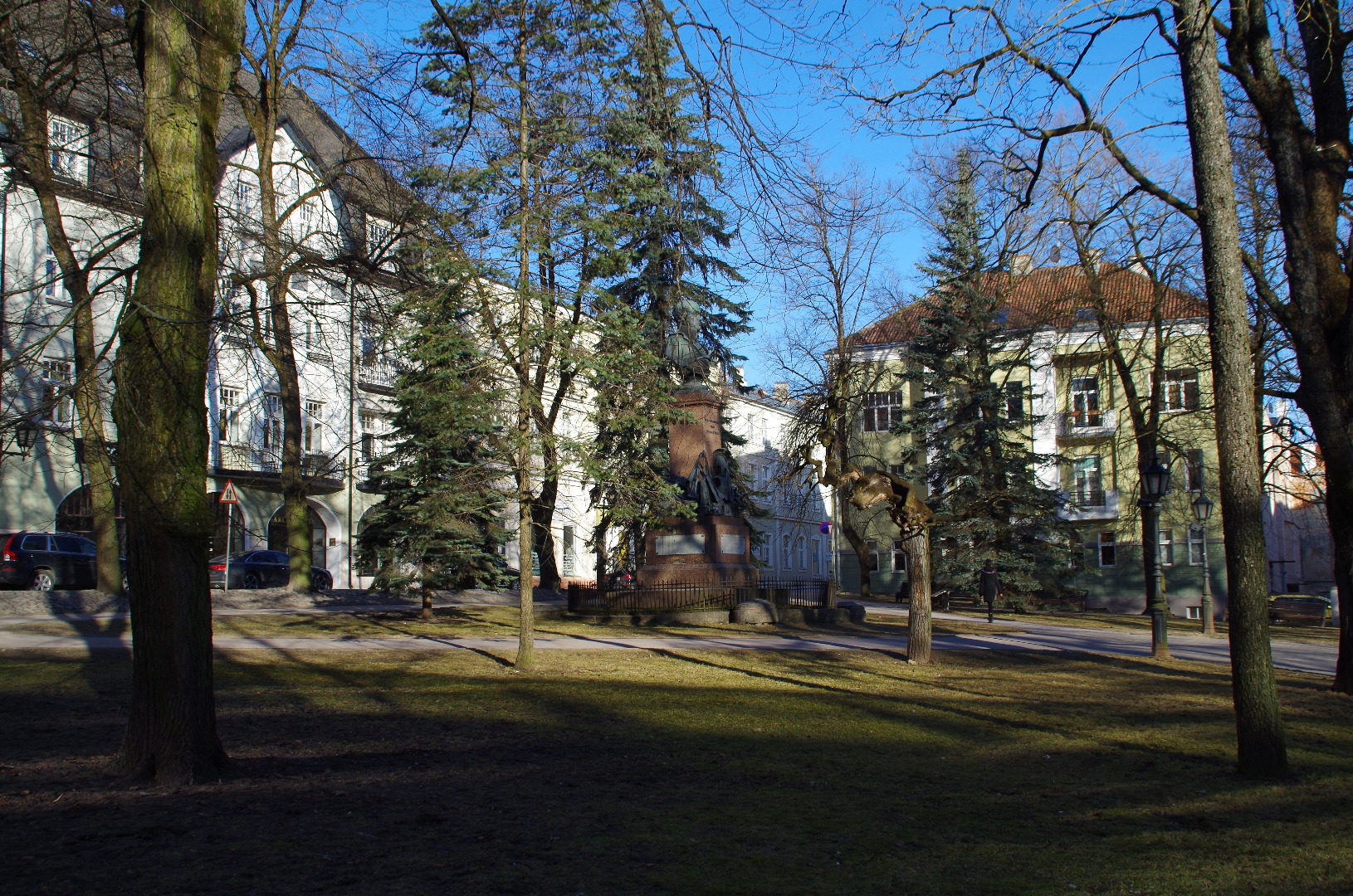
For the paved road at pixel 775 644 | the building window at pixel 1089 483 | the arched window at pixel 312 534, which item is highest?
the building window at pixel 1089 483

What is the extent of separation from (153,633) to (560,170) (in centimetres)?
763

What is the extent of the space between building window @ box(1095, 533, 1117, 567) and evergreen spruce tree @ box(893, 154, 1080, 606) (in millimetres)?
7614

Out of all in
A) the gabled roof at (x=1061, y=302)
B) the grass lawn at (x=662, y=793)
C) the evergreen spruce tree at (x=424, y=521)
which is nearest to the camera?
the grass lawn at (x=662, y=793)

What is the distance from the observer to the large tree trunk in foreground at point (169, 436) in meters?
6.06

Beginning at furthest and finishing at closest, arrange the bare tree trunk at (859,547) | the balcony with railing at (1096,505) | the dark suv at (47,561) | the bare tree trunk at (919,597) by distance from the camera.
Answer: the balcony with railing at (1096,505) → the bare tree trunk at (859,547) → the dark suv at (47,561) → the bare tree trunk at (919,597)

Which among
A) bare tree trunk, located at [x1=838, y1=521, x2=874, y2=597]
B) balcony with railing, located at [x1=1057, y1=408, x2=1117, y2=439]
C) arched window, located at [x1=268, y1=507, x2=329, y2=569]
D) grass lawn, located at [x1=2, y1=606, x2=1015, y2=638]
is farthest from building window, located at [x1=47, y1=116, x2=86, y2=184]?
balcony with railing, located at [x1=1057, y1=408, x2=1117, y2=439]

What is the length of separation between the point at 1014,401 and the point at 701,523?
19.5 meters

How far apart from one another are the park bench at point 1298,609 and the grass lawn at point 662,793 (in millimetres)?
26328

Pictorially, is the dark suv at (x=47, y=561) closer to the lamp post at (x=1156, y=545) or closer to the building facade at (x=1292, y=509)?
the lamp post at (x=1156, y=545)

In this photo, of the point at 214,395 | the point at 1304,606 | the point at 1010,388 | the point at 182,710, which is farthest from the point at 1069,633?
the point at 214,395

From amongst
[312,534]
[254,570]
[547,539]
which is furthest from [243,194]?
[312,534]

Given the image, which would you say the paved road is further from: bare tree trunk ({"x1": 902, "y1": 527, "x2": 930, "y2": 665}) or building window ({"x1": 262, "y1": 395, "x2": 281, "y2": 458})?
building window ({"x1": 262, "y1": 395, "x2": 281, "y2": 458})

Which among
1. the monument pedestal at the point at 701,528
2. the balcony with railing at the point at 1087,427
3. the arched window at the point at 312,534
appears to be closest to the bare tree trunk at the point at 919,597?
the monument pedestal at the point at 701,528

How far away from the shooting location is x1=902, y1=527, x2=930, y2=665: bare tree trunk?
546 inches
